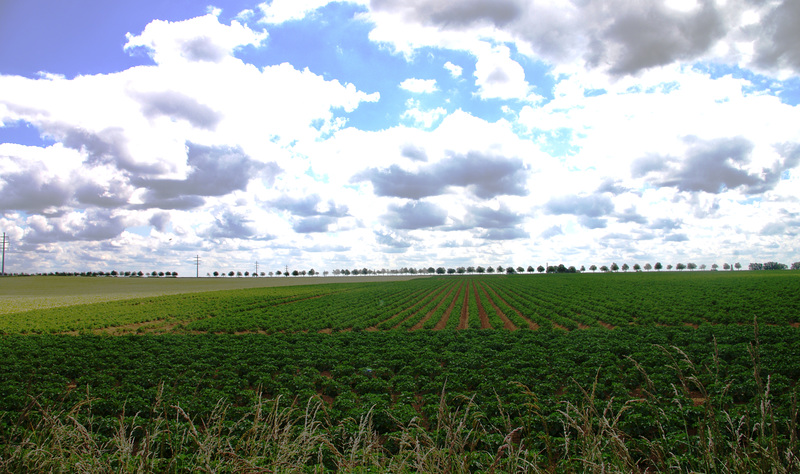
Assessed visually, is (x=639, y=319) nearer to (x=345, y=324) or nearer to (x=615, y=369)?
(x=615, y=369)

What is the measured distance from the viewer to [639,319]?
32.9 metres

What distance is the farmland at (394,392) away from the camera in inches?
171

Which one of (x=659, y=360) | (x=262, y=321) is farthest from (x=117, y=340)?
(x=659, y=360)

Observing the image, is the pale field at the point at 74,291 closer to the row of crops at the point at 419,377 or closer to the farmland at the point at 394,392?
the farmland at the point at 394,392

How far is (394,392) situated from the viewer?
15875 millimetres

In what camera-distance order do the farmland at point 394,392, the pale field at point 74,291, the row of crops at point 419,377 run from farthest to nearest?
the pale field at point 74,291 → the row of crops at point 419,377 → the farmland at point 394,392

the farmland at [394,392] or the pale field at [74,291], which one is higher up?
the farmland at [394,392]

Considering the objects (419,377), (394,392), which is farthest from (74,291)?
(419,377)

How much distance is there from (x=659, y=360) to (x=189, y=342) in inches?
1100

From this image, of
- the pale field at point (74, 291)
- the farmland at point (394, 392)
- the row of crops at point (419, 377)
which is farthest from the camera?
the pale field at point (74, 291)

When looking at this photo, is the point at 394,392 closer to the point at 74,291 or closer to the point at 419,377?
the point at 419,377

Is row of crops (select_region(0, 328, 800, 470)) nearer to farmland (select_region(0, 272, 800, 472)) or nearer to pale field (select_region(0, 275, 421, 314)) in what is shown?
farmland (select_region(0, 272, 800, 472))

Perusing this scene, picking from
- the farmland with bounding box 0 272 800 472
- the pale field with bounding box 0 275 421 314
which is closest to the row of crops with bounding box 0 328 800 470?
the farmland with bounding box 0 272 800 472

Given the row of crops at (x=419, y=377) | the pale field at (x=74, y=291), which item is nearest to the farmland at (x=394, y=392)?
the row of crops at (x=419, y=377)
